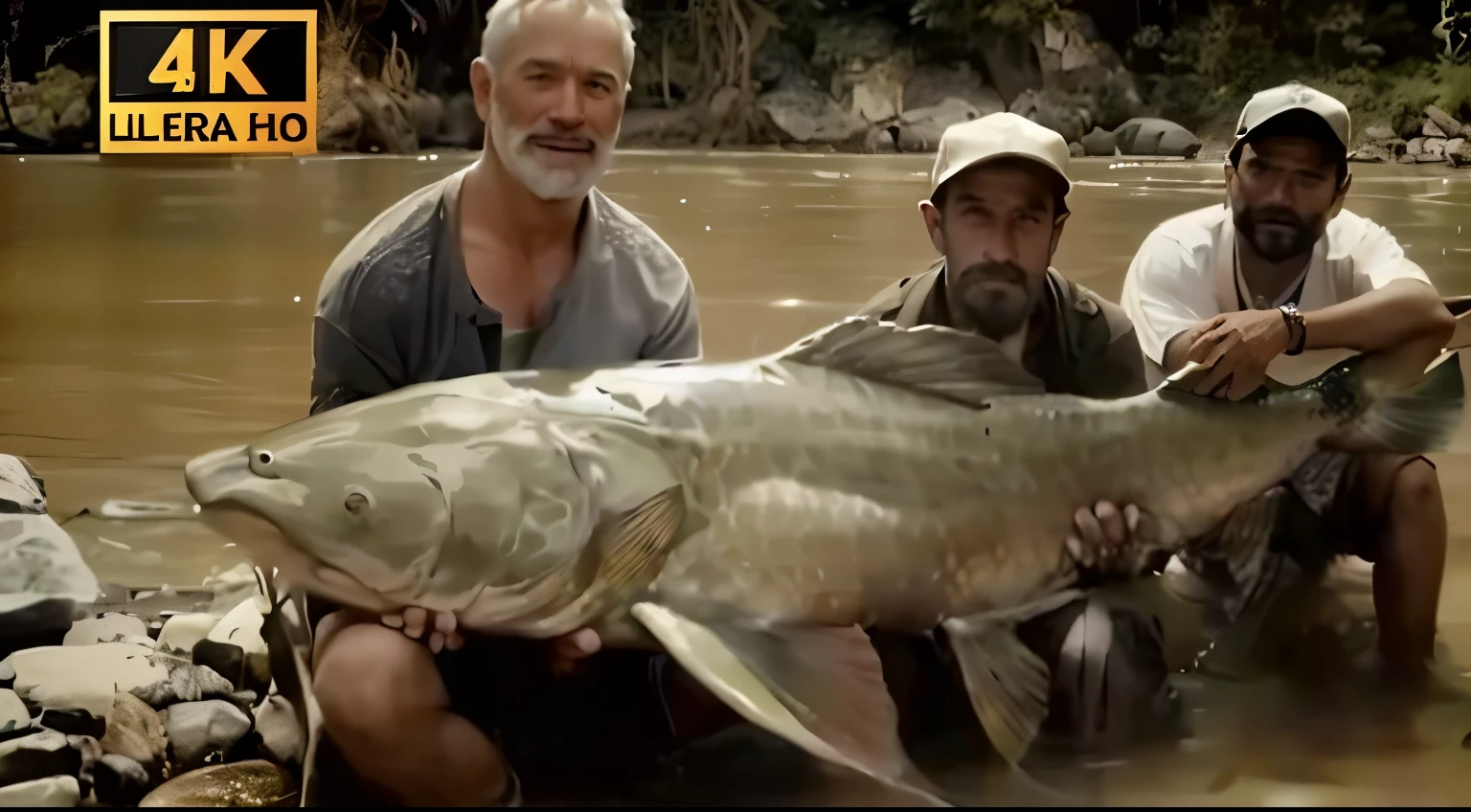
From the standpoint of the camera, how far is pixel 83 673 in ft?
6.29

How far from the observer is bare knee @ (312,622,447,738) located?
1.58 metres

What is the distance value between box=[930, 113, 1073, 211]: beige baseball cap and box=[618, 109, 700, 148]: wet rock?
0.40 m

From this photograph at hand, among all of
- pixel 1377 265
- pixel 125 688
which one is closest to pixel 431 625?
pixel 125 688

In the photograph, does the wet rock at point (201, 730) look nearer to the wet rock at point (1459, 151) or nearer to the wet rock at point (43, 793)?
the wet rock at point (43, 793)

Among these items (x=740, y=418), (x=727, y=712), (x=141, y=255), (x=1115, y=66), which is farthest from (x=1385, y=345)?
(x=141, y=255)

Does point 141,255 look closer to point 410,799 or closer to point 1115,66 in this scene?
point 410,799

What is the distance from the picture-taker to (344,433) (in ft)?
5.08

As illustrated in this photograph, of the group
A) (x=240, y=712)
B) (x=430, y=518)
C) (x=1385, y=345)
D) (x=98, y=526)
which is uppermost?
(x=1385, y=345)

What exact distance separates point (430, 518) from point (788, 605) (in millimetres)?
493

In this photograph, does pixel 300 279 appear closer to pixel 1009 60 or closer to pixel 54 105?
pixel 54 105

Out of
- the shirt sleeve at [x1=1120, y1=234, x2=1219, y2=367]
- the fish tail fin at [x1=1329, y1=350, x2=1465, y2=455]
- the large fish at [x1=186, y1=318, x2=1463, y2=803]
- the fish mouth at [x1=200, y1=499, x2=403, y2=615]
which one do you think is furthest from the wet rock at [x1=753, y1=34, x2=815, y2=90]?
the fish mouth at [x1=200, y1=499, x2=403, y2=615]

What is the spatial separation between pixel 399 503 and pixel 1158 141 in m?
1.35

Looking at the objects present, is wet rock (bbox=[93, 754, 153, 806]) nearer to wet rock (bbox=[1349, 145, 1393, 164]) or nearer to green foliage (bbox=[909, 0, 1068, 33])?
green foliage (bbox=[909, 0, 1068, 33])

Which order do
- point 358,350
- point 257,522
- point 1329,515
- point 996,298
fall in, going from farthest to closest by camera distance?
point 1329,515, point 996,298, point 358,350, point 257,522
